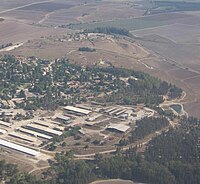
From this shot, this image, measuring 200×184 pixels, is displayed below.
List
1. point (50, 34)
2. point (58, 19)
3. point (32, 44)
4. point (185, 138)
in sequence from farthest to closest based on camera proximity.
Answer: point (58, 19) < point (50, 34) < point (32, 44) < point (185, 138)

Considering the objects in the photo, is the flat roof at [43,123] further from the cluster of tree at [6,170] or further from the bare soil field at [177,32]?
the bare soil field at [177,32]

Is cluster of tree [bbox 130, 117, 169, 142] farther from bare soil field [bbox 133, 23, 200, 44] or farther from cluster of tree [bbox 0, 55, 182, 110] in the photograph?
bare soil field [bbox 133, 23, 200, 44]

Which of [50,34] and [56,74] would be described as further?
[50,34]

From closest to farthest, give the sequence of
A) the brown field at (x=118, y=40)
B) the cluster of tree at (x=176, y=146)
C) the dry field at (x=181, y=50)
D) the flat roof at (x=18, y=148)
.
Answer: the cluster of tree at (x=176, y=146), the flat roof at (x=18, y=148), the dry field at (x=181, y=50), the brown field at (x=118, y=40)

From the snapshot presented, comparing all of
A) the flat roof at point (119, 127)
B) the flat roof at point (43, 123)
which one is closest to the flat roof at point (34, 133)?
the flat roof at point (43, 123)

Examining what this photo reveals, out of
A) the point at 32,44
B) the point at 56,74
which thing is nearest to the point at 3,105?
the point at 56,74

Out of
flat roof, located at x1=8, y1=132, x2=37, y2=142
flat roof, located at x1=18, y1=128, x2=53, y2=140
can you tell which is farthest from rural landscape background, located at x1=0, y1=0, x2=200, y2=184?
→ flat roof, located at x1=8, y1=132, x2=37, y2=142

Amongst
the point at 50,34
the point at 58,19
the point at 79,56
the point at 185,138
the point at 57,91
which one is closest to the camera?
the point at 185,138

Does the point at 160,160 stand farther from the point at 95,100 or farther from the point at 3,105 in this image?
the point at 3,105

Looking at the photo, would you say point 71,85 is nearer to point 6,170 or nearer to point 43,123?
point 43,123
